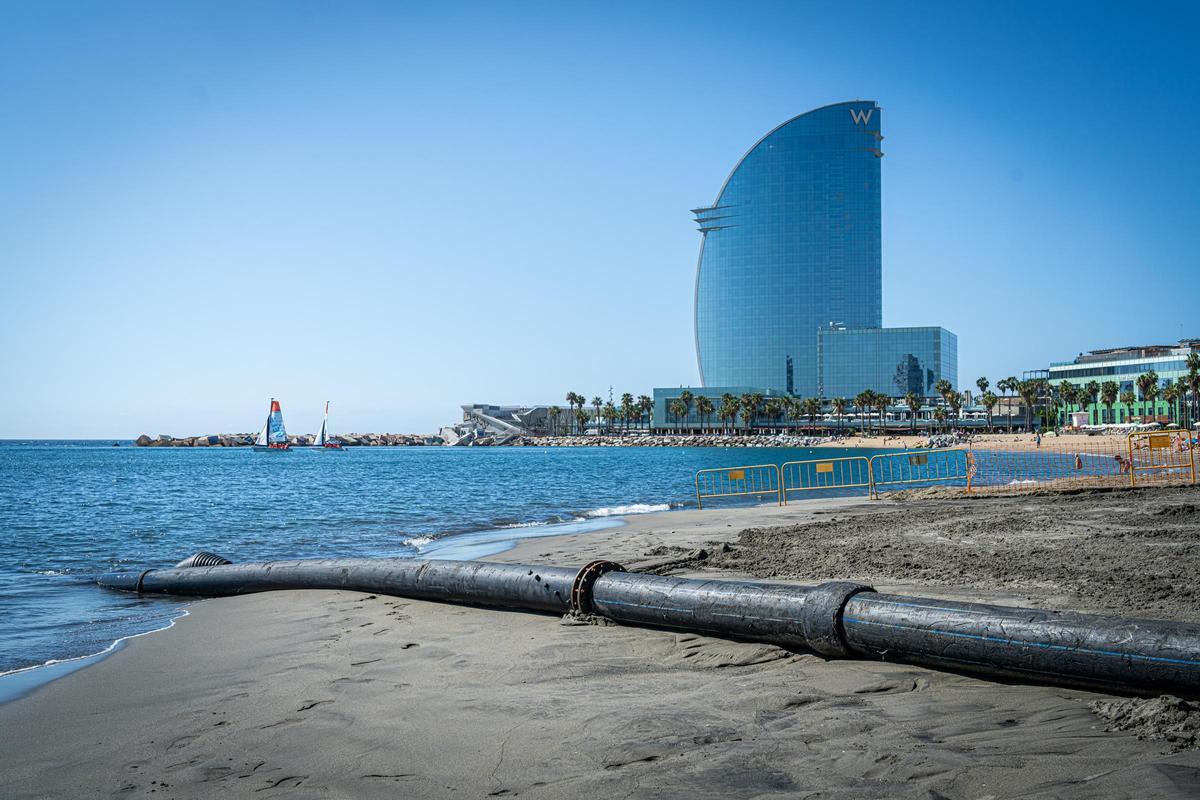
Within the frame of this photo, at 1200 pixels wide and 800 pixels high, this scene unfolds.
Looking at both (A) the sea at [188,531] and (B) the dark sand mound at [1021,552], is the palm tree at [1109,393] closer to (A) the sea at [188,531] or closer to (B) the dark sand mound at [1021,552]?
(A) the sea at [188,531]

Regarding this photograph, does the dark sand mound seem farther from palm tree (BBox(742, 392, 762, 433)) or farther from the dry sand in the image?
palm tree (BBox(742, 392, 762, 433))

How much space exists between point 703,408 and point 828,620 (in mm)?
188009

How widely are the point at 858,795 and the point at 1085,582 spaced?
608 cm

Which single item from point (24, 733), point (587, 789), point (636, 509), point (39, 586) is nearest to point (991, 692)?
point (587, 789)

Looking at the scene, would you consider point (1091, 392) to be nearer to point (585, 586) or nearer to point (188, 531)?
point (188, 531)

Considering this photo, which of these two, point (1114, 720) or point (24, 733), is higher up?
point (1114, 720)

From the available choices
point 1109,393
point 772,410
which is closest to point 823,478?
point 1109,393

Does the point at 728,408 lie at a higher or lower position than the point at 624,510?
higher

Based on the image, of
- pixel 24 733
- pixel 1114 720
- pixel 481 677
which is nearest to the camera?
pixel 1114 720

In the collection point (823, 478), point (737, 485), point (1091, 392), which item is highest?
point (1091, 392)

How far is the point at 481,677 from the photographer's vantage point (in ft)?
19.6

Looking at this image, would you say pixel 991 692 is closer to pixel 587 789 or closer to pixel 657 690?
pixel 657 690

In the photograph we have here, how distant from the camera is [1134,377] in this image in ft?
433

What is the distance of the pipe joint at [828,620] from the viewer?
5.71 meters
